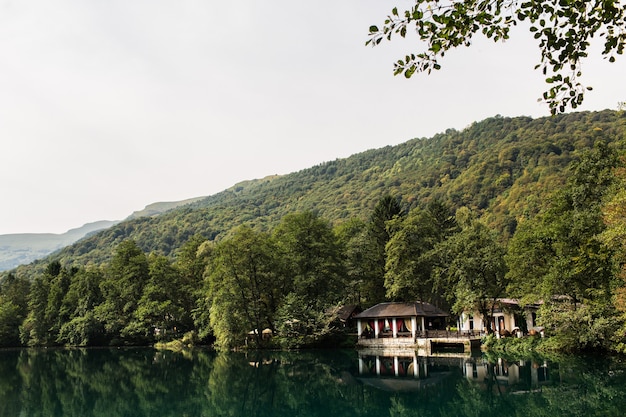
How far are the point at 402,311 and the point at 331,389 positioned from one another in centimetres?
2025

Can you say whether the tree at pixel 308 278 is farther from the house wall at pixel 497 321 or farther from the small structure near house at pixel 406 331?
the house wall at pixel 497 321

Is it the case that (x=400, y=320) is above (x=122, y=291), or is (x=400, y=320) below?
below

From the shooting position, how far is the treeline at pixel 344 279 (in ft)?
82.3

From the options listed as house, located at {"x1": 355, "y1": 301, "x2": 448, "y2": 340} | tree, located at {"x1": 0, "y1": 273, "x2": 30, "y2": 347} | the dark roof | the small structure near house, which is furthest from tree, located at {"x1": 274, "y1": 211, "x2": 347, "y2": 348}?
tree, located at {"x1": 0, "y1": 273, "x2": 30, "y2": 347}

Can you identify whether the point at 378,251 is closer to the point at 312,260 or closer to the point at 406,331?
the point at 312,260

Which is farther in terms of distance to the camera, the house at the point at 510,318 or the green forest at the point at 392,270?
the house at the point at 510,318

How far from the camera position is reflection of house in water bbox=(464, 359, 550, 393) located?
1875cm

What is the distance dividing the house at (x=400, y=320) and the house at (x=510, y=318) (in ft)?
8.79

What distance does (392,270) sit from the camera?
40.4 m

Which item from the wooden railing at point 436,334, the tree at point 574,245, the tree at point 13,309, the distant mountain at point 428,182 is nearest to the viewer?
the tree at point 574,245

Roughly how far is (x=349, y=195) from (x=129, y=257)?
226 feet

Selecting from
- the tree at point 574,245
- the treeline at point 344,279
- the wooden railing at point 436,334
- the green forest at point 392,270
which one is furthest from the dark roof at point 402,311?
the tree at point 574,245

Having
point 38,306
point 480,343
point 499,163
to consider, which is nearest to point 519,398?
point 480,343

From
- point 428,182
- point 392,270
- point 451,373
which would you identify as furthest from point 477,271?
point 428,182
